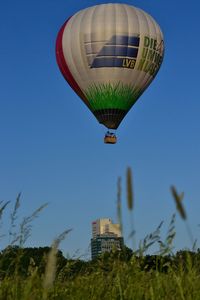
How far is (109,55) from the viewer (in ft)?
173

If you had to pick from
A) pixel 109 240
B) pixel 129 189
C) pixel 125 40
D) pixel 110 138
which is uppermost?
pixel 125 40

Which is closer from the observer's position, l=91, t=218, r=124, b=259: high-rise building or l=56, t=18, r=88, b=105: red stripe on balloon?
l=91, t=218, r=124, b=259: high-rise building

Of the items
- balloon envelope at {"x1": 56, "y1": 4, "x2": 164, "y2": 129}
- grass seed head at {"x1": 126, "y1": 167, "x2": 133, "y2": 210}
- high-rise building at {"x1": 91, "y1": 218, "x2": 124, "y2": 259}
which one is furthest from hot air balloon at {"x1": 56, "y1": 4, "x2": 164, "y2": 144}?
grass seed head at {"x1": 126, "y1": 167, "x2": 133, "y2": 210}

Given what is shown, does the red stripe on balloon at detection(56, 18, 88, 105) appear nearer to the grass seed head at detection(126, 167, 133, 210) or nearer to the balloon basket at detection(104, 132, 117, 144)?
the balloon basket at detection(104, 132, 117, 144)

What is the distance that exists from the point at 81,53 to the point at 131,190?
5122cm

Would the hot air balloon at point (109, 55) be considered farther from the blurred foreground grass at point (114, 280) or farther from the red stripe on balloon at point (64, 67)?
the blurred foreground grass at point (114, 280)

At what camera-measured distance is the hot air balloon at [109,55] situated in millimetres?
52750

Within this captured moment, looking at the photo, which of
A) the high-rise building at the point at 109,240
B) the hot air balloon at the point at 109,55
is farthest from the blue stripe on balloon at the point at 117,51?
the high-rise building at the point at 109,240

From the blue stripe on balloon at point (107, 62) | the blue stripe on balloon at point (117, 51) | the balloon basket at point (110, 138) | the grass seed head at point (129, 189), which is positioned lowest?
the grass seed head at point (129, 189)

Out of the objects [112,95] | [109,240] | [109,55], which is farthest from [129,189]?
[112,95]

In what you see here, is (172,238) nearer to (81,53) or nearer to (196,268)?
(196,268)

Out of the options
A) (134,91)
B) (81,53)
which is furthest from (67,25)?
(134,91)

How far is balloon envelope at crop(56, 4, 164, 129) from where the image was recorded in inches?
2077

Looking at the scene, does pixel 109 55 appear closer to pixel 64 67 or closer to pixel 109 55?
pixel 109 55
